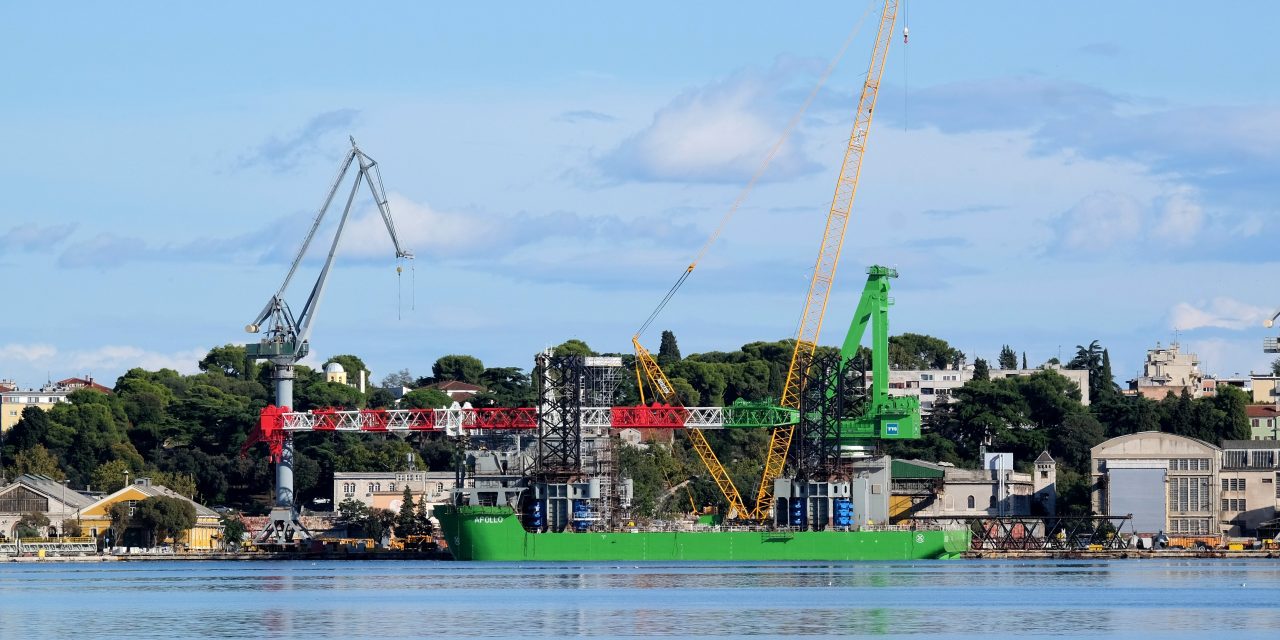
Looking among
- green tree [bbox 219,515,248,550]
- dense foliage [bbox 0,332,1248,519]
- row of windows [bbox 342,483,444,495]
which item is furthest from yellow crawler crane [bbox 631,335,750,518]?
green tree [bbox 219,515,248,550]

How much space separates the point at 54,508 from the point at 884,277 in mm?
60911

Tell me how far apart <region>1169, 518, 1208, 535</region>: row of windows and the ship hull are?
28.7 metres

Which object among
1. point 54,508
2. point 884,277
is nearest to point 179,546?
point 54,508

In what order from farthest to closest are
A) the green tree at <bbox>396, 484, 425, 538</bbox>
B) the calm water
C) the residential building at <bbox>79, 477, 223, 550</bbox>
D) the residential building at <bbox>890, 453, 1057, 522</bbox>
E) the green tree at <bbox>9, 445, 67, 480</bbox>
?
the green tree at <bbox>9, 445, 67, 480</bbox>
the residential building at <bbox>890, 453, 1057, 522</bbox>
the green tree at <bbox>396, 484, 425, 538</bbox>
the residential building at <bbox>79, 477, 223, 550</bbox>
the calm water

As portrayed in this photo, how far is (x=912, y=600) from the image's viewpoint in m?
93.4

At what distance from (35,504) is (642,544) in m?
46.8

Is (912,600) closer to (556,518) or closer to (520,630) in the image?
(520,630)

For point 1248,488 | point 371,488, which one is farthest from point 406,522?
point 1248,488

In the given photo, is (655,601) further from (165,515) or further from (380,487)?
(380,487)

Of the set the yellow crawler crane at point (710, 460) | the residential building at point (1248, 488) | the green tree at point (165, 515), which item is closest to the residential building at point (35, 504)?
the green tree at point (165, 515)

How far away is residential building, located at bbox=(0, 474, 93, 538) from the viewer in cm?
15762

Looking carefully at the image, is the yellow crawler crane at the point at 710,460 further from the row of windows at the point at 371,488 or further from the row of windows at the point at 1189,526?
the row of windows at the point at 1189,526

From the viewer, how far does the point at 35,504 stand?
157750 millimetres

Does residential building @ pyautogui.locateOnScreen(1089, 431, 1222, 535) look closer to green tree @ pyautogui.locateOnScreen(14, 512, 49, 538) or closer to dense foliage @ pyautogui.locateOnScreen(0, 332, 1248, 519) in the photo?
dense foliage @ pyautogui.locateOnScreen(0, 332, 1248, 519)
